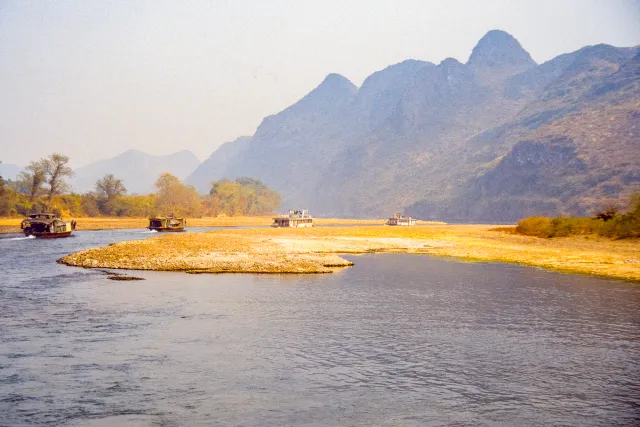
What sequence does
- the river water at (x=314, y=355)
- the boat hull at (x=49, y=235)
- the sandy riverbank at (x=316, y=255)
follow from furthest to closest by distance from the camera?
the boat hull at (x=49, y=235) → the sandy riverbank at (x=316, y=255) → the river water at (x=314, y=355)

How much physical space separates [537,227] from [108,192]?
114854 mm

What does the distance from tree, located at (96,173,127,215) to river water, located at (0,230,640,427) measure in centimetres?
12242

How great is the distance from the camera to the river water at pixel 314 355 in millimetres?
14484

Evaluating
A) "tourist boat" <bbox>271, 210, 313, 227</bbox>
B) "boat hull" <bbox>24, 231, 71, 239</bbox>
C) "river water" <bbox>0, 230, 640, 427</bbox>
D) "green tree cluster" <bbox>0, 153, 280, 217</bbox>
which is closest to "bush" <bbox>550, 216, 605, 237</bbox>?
"river water" <bbox>0, 230, 640, 427</bbox>

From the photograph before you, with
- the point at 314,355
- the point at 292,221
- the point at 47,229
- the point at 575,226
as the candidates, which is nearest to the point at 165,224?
the point at 47,229

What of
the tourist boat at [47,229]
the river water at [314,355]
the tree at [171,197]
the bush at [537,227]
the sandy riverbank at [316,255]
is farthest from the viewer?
the tree at [171,197]

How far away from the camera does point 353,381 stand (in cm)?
1691

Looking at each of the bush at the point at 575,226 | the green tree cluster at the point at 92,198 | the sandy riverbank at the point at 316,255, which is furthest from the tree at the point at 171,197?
the bush at the point at 575,226

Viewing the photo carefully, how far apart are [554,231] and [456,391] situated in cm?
6902

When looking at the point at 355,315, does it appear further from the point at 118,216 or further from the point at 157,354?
the point at 118,216

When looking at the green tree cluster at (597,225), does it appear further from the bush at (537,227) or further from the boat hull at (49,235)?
the boat hull at (49,235)

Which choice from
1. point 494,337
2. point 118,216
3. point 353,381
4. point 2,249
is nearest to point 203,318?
point 353,381

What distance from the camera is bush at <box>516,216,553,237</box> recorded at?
81.5 meters

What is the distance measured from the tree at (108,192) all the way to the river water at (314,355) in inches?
4820
